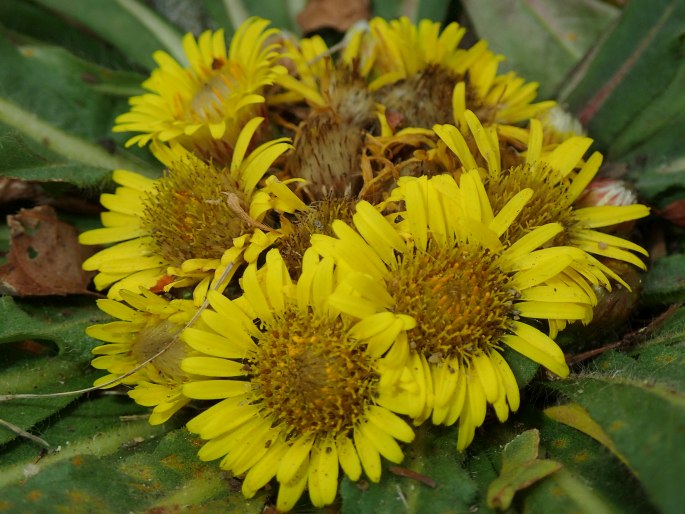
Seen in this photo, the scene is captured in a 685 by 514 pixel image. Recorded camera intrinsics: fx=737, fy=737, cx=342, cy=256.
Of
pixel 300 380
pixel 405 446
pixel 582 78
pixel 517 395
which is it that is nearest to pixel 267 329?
pixel 300 380

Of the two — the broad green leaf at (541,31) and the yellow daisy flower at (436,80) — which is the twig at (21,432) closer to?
the yellow daisy flower at (436,80)

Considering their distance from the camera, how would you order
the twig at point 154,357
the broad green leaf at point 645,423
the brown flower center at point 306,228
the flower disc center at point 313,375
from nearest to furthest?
1. the broad green leaf at point 645,423
2. the flower disc center at point 313,375
3. the twig at point 154,357
4. the brown flower center at point 306,228

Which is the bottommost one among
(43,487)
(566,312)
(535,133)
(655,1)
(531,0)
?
(43,487)

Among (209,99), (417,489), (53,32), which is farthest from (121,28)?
(417,489)

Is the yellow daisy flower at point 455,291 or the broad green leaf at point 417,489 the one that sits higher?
the yellow daisy flower at point 455,291

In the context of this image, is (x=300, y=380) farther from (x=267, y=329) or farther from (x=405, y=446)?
(x=405, y=446)

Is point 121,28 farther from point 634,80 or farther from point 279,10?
point 634,80

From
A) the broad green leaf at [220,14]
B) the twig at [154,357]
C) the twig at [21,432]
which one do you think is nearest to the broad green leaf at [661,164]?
the twig at [154,357]

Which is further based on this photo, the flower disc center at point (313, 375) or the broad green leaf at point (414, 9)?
the broad green leaf at point (414, 9)
